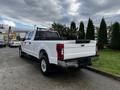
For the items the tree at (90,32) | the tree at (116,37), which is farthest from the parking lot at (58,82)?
the tree at (90,32)

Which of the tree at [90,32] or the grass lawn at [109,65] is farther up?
the tree at [90,32]

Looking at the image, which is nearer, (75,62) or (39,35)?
(75,62)

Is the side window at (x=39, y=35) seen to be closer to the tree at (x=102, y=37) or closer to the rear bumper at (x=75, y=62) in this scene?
the rear bumper at (x=75, y=62)

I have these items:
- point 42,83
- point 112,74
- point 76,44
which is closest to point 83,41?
point 76,44

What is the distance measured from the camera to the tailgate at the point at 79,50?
15.2 ft

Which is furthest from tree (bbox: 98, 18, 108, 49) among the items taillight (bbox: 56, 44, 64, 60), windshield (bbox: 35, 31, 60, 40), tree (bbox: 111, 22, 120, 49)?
taillight (bbox: 56, 44, 64, 60)

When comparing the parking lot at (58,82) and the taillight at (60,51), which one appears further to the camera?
the taillight at (60,51)

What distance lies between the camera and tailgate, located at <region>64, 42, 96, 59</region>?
4.64 metres

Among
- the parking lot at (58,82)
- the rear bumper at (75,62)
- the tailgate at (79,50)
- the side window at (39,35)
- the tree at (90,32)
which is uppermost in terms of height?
the tree at (90,32)

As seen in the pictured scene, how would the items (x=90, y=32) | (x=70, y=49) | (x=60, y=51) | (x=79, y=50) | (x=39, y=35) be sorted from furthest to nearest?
(x=90, y=32) < (x=39, y=35) < (x=79, y=50) < (x=70, y=49) < (x=60, y=51)

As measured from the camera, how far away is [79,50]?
16.4ft

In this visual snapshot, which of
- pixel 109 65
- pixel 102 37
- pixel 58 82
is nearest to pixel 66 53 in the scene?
pixel 58 82

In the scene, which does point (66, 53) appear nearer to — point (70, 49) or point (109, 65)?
point (70, 49)

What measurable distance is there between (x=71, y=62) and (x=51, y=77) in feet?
3.76
